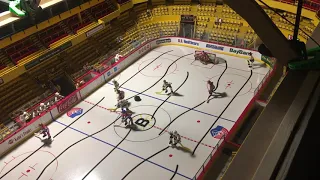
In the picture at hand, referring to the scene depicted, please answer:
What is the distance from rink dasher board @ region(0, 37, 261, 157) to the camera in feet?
53.5

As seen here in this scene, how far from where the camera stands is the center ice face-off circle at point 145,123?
52.3 ft

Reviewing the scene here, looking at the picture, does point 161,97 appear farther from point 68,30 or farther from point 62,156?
point 68,30

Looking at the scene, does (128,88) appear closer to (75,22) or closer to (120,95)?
(120,95)

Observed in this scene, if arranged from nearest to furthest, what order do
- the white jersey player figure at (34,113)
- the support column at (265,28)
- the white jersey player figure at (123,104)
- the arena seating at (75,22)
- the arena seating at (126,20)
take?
the support column at (265,28) → the white jersey player figure at (34,113) → the white jersey player figure at (123,104) → the arena seating at (75,22) → the arena seating at (126,20)

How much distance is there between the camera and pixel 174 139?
589 inches

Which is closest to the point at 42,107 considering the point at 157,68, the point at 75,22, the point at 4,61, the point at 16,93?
the point at 16,93

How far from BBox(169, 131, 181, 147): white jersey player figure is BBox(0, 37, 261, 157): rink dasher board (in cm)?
704

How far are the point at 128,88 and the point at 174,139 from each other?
624cm

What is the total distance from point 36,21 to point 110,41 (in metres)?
5.94

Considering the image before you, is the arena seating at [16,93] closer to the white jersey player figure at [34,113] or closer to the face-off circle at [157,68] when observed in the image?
the white jersey player figure at [34,113]

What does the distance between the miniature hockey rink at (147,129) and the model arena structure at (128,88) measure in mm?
53

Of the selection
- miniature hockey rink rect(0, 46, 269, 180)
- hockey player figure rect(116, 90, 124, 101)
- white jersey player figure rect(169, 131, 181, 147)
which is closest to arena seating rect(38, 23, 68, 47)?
miniature hockey rink rect(0, 46, 269, 180)

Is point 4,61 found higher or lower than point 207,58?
higher

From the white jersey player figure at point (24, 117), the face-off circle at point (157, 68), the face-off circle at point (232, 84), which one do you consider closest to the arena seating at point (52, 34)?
the white jersey player figure at point (24, 117)
